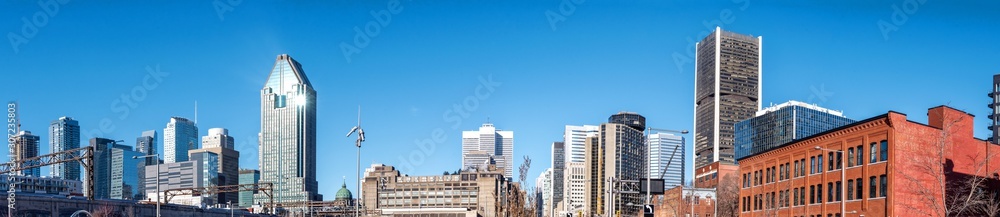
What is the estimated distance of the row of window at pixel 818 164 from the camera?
61031mm

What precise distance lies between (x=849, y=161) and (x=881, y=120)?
4.66 meters

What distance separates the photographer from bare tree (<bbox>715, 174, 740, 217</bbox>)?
103381mm

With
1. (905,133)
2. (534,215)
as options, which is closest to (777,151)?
(905,133)

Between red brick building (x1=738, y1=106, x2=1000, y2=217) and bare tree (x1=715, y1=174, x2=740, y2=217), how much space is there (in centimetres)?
3010

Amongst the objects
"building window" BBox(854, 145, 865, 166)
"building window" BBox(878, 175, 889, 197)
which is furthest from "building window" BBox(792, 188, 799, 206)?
"building window" BBox(878, 175, 889, 197)

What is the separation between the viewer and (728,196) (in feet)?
356

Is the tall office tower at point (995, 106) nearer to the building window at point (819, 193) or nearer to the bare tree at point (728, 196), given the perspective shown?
the bare tree at point (728, 196)

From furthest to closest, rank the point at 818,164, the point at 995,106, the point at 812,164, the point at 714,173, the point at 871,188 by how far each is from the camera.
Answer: the point at 995,106, the point at 714,173, the point at 812,164, the point at 818,164, the point at 871,188

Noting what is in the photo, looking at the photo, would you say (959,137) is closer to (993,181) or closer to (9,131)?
(993,181)

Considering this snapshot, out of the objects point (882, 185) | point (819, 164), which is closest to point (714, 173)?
point (819, 164)

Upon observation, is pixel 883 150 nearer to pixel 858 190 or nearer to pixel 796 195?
pixel 858 190

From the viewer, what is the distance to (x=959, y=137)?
6206cm

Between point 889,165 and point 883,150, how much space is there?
5.33ft

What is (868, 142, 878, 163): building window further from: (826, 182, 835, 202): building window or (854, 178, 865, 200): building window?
(826, 182, 835, 202): building window
